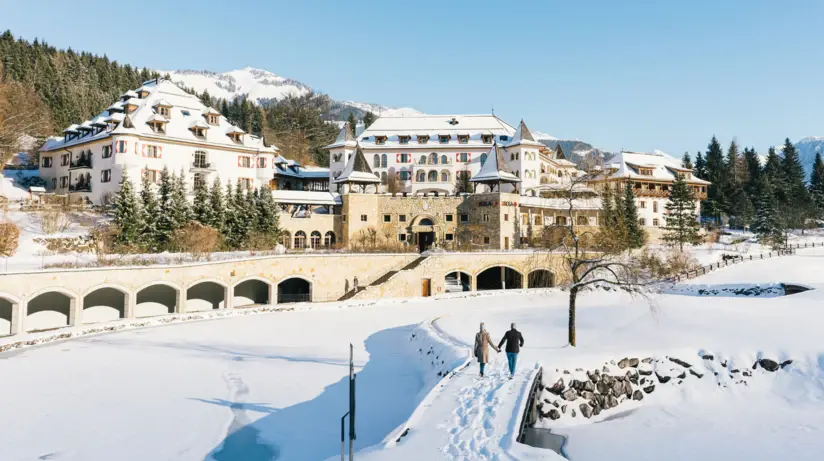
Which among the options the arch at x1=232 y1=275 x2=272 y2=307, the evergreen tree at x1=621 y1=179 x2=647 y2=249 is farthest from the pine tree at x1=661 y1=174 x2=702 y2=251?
the arch at x1=232 y1=275 x2=272 y2=307

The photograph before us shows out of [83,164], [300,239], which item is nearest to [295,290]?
[300,239]

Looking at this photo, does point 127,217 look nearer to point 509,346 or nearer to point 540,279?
point 540,279

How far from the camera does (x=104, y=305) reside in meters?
32.1

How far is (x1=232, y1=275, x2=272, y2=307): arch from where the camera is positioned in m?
38.6

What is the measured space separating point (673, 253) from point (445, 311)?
88.4 ft

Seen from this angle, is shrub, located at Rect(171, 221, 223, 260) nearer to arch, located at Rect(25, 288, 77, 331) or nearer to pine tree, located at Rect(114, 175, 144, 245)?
pine tree, located at Rect(114, 175, 144, 245)

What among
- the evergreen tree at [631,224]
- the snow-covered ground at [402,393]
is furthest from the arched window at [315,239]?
the evergreen tree at [631,224]

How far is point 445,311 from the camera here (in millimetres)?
32312

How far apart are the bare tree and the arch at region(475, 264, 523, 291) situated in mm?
4640

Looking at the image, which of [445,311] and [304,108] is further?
[304,108]

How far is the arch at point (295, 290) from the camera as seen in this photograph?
3941 cm

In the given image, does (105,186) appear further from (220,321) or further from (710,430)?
(710,430)

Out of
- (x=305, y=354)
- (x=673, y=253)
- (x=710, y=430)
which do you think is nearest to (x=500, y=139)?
(x=673, y=253)

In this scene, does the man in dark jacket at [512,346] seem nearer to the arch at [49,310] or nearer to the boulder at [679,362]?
the boulder at [679,362]
